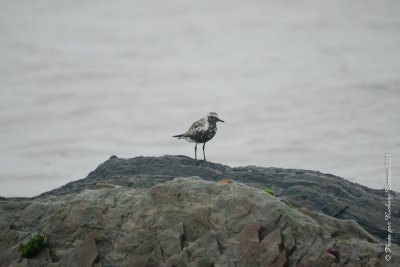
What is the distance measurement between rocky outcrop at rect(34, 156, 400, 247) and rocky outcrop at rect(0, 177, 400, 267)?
32.3ft

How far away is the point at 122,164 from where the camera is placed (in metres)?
53.0

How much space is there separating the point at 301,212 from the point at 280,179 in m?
17.2

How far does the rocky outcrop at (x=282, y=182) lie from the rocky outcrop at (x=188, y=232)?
9833 mm

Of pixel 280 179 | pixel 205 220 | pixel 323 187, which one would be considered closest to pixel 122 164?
pixel 280 179

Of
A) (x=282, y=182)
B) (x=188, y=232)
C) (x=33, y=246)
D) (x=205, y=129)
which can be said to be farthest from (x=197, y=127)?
(x=33, y=246)

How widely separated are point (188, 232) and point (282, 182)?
20.4m

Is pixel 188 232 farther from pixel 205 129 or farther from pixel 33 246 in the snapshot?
pixel 205 129

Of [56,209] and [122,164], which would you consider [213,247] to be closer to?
[56,209]

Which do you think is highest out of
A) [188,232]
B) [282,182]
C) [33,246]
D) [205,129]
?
[205,129]

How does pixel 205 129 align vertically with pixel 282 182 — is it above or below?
above

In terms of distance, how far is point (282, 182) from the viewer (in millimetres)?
50031

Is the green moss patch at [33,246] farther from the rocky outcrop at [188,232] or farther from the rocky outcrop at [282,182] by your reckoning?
the rocky outcrop at [282,182]

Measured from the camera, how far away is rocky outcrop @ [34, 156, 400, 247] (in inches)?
1802

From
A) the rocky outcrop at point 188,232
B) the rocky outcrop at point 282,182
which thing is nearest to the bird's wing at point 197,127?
the rocky outcrop at point 282,182
